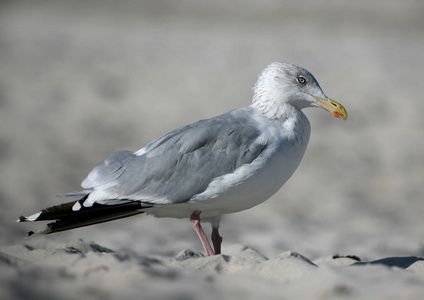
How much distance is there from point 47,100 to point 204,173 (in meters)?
8.35

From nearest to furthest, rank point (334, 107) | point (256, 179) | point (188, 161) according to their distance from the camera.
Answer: point (256, 179), point (188, 161), point (334, 107)

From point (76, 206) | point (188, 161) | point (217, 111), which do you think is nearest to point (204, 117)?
point (217, 111)

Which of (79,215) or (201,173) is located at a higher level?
(201,173)

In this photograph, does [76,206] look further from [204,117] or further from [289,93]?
[204,117]

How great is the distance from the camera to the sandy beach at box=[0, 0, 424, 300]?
2.79 meters

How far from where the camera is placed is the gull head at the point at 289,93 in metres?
4.29

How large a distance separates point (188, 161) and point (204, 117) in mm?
6913

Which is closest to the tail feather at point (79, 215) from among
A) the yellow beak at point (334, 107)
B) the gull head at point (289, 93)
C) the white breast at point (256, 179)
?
the white breast at point (256, 179)

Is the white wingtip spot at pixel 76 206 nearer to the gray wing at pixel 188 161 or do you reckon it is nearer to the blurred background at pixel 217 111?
the gray wing at pixel 188 161

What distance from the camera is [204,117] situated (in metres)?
10.9

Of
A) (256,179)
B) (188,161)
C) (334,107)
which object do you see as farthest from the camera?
(334,107)

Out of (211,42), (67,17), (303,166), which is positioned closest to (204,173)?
(303,166)

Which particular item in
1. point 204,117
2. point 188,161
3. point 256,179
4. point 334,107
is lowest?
point 256,179

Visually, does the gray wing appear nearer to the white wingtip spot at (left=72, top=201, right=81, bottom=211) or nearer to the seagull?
the seagull
